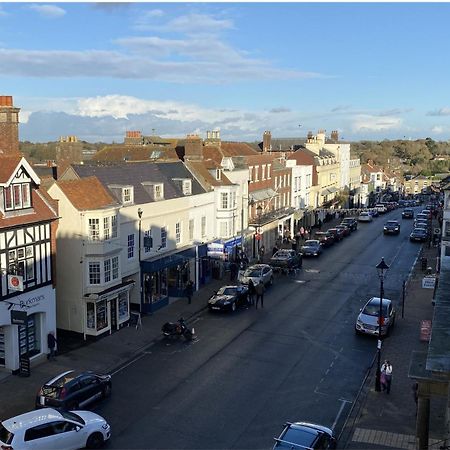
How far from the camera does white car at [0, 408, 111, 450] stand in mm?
16750

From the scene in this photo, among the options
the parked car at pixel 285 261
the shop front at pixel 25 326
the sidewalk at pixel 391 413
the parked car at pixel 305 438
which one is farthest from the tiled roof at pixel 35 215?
the parked car at pixel 285 261

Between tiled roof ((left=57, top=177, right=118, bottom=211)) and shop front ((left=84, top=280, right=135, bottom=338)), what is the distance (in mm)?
4388

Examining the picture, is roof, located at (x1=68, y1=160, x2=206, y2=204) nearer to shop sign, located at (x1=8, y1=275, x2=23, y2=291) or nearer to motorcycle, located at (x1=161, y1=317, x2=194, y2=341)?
motorcycle, located at (x1=161, y1=317, x2=194, y2=341)

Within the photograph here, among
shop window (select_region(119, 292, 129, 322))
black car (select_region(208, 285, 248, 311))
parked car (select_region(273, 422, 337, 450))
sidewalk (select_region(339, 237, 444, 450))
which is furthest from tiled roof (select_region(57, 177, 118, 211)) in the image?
parked car (select_region(273, 422, 337, 450))

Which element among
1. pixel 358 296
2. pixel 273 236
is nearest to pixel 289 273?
pixel 358 296

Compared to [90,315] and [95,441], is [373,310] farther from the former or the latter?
[95,441]

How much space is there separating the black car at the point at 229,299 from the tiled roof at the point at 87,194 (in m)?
8.37

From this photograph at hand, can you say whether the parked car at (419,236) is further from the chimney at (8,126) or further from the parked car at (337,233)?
the chimney at (8,126)

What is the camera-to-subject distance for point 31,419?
17281 millimetres

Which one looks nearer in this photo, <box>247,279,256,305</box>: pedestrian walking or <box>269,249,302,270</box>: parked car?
<box>247,279,256,305</box>: pedestrian walking

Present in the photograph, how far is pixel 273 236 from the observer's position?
5753cm

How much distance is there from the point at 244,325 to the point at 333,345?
5364mm

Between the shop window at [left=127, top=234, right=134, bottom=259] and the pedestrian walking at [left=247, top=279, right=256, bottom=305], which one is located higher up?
the shop window at [left=127, top=234, right=134, bottom=259]

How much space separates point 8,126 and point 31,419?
14700 millimetres
